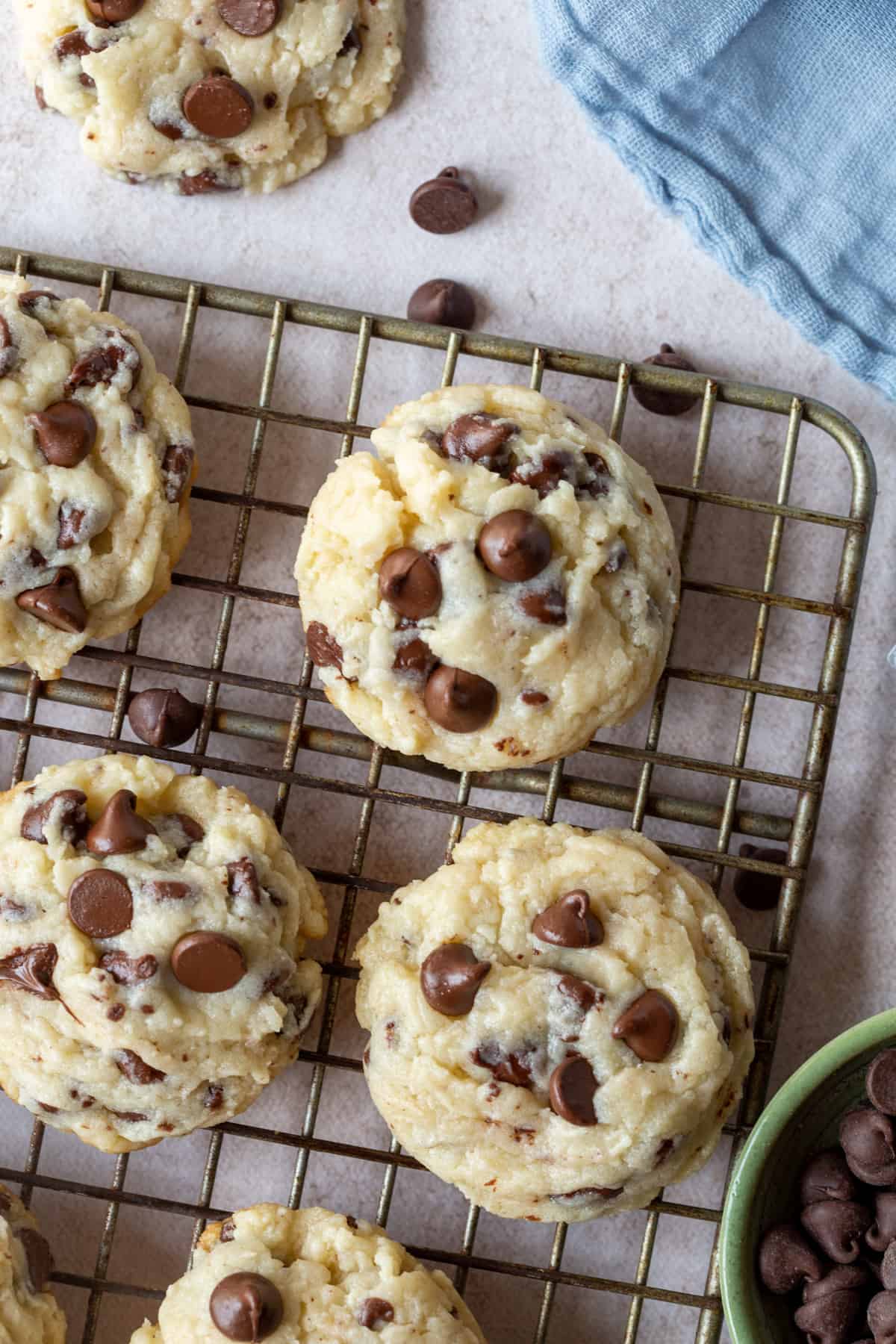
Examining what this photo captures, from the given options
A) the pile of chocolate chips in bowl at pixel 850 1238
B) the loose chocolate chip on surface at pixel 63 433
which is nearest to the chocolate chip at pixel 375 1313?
the pile of chocolate chips in bowl at pixel 850 1238

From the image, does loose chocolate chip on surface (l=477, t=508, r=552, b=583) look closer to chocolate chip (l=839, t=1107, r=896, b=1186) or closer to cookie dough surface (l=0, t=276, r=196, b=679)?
cookie dough surface (l=0, t=276, r=196, b=679)

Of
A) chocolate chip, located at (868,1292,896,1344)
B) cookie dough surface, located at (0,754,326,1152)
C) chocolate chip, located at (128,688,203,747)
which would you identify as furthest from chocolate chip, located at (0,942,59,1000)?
chocolate chip, located at (868,1292,896,1344)

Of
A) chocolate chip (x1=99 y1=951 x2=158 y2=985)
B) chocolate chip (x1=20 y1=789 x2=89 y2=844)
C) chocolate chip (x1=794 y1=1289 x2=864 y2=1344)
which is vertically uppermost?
chocolate chip (x1=20 y1=789 x2=89 y2=844)

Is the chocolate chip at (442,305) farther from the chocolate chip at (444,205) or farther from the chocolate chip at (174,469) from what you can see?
the chocolate chip at (174,469)

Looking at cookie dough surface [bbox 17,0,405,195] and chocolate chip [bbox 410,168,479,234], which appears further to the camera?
chocolate chip [bbox 410,168,479,234]

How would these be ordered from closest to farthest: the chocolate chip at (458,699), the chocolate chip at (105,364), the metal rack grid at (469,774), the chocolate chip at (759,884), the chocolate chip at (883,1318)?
the chocolate chip at (883,1318), the chocolate chip at (458,699), the chocolate chip at (105,364), the metal rack grid at (469,774), the chocolate chip at (759,884)

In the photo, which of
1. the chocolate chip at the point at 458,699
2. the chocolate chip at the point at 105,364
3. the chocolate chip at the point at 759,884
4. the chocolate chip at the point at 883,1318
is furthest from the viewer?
the chocolate chip at the point at 759,884
